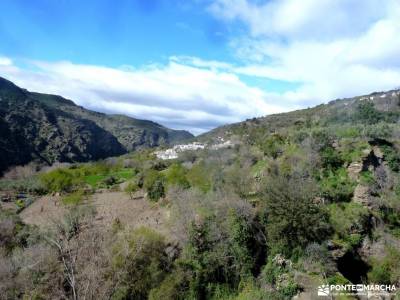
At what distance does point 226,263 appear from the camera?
792 inches

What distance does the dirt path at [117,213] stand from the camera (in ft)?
85.0

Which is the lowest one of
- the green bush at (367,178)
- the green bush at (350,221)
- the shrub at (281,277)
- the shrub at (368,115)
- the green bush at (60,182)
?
the green bush at (60,182)

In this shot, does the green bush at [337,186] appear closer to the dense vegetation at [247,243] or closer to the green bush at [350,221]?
the dense vegetation at [247,243]

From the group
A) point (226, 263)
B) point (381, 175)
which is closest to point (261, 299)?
point (226, 263)

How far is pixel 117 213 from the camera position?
→ 1190 inches

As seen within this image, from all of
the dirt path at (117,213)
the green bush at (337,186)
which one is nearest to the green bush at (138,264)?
the dirt path at (117,213)

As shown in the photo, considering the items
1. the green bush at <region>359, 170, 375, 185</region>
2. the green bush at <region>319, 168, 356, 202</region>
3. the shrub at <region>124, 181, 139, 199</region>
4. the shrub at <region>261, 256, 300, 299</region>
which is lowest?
the shrub at <region>261, 256, 300, 299</region>

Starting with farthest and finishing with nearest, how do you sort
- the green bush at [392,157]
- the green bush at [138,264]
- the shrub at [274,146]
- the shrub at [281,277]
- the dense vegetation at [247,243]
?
1. the shrub at [274,146]
2. the green bush at [392,157]
3. the green bush at [138,264]
4. the dense vegetation at [247,243]
5. the shrub at [281,277]

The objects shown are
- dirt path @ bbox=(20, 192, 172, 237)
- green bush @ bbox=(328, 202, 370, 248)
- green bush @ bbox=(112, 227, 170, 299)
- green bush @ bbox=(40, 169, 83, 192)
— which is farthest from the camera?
green bush @ bbox=(40, 169, 83, 192)

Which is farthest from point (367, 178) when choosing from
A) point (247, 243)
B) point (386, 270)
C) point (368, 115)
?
point (368, 115)

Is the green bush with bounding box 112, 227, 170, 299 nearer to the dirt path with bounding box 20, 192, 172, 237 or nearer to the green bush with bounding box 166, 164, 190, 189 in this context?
the dirt path with bounding box 20, 192, 172, 237

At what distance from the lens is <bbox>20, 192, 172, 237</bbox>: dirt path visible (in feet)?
85.0

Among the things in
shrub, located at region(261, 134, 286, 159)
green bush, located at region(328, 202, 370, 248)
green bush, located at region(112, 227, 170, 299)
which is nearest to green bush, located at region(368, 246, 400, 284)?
green bush, located at region(328, 202, 370, 248)

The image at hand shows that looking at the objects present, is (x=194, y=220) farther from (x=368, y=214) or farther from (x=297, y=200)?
(x=368, y=214)
